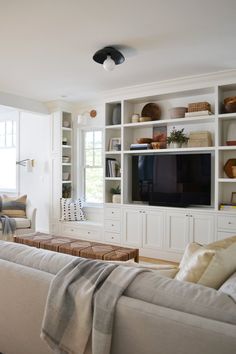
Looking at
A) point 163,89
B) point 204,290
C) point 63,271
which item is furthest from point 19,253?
point 163,89

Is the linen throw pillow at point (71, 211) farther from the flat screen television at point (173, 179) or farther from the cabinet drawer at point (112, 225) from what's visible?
the flat screen television at point (173, 179)

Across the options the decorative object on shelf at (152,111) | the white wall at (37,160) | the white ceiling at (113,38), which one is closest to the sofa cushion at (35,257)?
the white ceiling at (113,38)

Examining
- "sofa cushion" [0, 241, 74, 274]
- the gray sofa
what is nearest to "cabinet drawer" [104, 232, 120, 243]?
"sofa cushion" [0, 241, 74, 274]

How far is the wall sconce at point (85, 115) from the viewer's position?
5.46 m

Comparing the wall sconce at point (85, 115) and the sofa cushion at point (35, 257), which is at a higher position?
the wall sconce at point (85, 115)

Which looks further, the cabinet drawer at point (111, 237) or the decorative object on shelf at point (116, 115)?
the decorative object on shelf at point (116, 115)

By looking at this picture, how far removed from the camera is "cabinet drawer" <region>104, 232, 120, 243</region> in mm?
4984

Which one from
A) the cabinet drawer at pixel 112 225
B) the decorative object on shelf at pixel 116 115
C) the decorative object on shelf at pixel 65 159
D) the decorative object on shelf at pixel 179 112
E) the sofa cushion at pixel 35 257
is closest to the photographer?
the sofa cushion at pixel 35 257

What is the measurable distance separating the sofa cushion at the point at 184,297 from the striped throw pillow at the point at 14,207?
4355mm

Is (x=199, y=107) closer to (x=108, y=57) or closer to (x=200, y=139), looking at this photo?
(x=200, y=139)

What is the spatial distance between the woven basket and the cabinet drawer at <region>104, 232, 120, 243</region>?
2.27 m

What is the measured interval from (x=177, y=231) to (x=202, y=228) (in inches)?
14.6

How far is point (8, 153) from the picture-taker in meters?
6.75

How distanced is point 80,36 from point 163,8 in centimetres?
90
